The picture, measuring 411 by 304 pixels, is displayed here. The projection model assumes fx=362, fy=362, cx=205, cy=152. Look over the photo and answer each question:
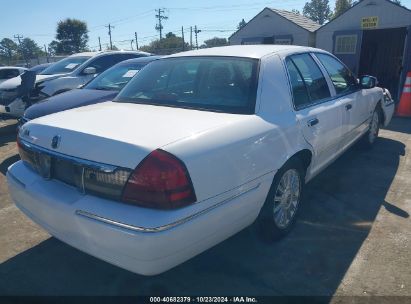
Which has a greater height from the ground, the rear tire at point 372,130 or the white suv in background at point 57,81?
the white suv in background at point 57,81

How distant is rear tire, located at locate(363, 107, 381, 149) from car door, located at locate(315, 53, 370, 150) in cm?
66

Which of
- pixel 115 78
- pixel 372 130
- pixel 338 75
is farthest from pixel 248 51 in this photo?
pixel 115 78

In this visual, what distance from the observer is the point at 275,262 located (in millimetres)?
2867

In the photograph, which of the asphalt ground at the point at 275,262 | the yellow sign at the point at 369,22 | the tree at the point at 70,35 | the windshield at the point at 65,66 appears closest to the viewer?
the asphalt ground at the point at 275,262

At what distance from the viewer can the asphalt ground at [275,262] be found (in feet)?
8.47

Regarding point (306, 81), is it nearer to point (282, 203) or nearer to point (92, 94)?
point (282, 203)

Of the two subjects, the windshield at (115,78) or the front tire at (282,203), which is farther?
the windshield at (115,78)

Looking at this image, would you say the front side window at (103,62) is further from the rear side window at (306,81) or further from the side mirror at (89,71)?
the rear side window at (306,81)

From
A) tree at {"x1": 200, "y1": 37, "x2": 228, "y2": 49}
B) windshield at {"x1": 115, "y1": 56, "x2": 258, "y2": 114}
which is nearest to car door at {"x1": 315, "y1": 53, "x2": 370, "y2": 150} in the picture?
windshield at {"x1": 115, "y1": 56, "x2": 258, "y2": 114}

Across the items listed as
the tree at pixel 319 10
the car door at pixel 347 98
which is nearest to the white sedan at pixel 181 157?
the car door at pixel 347 98

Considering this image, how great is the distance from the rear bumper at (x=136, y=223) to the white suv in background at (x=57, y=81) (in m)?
5.36

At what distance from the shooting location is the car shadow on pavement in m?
2.58

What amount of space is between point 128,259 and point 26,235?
1791 millimetres

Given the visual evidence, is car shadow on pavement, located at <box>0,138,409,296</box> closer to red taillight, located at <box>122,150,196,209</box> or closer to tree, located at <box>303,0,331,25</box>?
red taillight, located at <box>122,150,196,209</box>
